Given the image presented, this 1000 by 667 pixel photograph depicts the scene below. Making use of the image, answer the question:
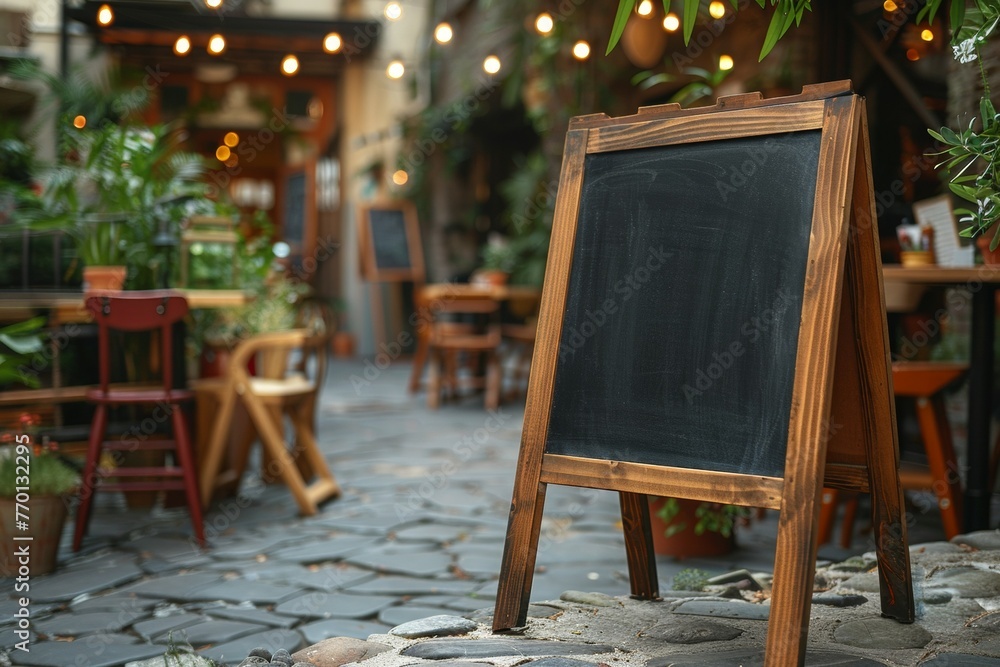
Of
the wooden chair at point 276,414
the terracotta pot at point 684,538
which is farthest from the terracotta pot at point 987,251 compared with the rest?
the wooden chair at point 276,414

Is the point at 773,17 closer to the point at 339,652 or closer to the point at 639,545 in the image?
the point at 639,545

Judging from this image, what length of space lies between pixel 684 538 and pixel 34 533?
246 cm

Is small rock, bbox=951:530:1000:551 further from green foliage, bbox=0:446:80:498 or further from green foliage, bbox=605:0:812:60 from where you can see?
green foliage, bbox=0:446:80:498

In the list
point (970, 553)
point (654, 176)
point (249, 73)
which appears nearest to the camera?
point (654, 176)

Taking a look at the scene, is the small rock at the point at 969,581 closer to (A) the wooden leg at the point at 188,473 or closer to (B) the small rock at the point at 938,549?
(B) the small rock at the point at 938,549

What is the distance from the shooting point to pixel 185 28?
1047 centimetres

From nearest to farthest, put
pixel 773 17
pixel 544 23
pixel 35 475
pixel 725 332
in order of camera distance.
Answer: pixel 725 332, pixel 773 17, pixel 35 475, pixel 544 23

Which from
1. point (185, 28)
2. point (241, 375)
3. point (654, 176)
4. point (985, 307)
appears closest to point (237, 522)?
point (241, 375)

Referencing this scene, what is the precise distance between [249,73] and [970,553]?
11.8 m

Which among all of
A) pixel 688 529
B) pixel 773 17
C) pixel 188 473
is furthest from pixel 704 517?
pixel 188 473

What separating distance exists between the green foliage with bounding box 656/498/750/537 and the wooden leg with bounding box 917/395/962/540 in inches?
29.7

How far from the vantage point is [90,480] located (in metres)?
4.07

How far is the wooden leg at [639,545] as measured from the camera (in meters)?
2.70

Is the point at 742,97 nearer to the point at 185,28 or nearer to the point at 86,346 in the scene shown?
the point at 86,346
